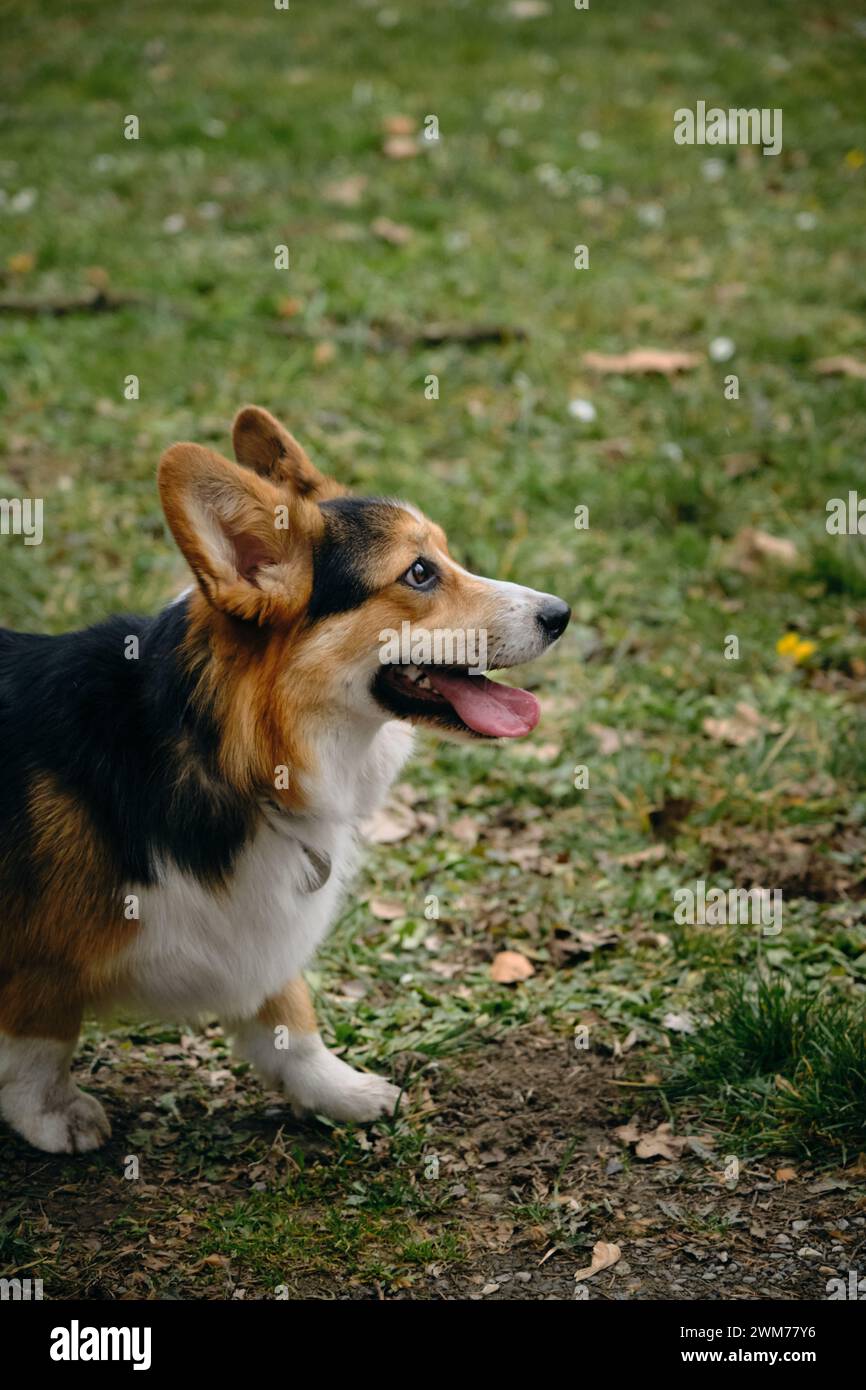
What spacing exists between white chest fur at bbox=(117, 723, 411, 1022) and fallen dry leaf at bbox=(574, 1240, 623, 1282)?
39.6 inches

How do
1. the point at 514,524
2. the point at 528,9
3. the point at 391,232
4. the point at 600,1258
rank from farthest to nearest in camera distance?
the point at 528,9 → the point at 391,232 → the point at 514,524 → the point at 600,1258

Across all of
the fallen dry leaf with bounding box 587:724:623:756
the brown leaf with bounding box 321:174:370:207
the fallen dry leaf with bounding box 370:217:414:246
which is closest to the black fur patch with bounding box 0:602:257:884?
the fallen dry leaf with bounding box 587:724:623:756

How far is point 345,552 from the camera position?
10.2ft

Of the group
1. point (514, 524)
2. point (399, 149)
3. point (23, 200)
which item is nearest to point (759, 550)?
point (514, 524)

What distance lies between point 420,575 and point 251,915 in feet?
3.15

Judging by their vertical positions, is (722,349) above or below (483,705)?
above

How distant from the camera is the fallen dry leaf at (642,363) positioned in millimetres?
7031

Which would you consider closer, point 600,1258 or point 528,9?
point 600,1258

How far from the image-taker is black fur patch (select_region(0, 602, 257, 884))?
2.99 meters

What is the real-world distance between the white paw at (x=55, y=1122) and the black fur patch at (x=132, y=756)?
0.67 metres

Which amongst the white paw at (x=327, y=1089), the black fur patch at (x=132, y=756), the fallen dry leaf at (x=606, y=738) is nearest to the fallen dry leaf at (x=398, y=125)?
the fallen dry leaf at (x=606, y=738)

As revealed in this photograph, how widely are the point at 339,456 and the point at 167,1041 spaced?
3.41 metres

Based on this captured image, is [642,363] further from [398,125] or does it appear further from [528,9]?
[528,9]

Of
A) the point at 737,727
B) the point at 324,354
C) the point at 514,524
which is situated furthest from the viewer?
the point at 324,354
